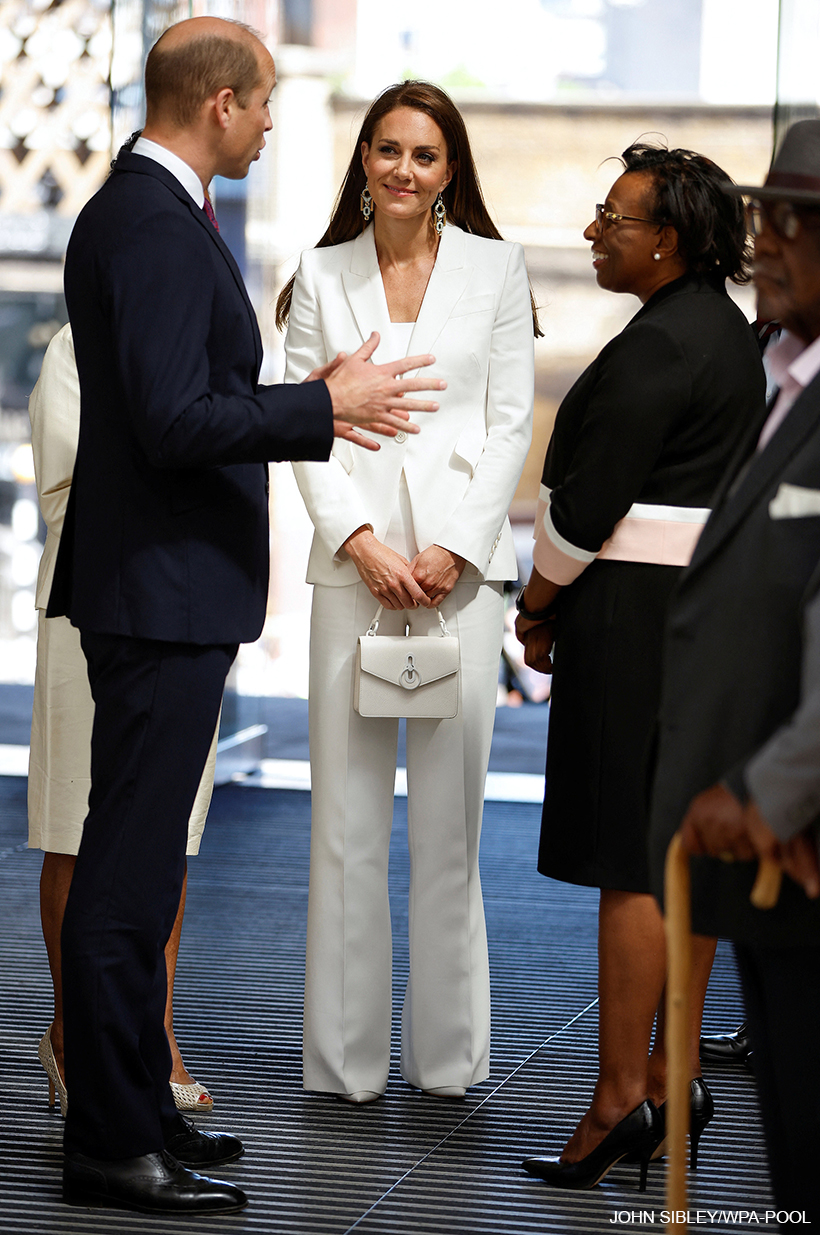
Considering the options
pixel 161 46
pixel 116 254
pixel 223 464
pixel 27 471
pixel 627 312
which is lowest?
pixel 27 471

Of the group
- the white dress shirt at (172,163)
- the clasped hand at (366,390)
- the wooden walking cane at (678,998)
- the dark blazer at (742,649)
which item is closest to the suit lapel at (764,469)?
the dark blazer at (742,649)

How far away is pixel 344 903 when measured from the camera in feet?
10.0

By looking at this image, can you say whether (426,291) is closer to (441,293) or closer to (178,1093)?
(441,293)

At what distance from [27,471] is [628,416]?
5392 millimetres

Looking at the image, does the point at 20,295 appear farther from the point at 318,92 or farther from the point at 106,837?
the point at 106,837

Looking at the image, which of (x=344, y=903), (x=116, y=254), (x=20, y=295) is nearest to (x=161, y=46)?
(x=116, y=254)

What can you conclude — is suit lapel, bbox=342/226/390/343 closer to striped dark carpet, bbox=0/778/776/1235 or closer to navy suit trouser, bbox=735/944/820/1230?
striped dark carpet, bbox=0/778/776/1235

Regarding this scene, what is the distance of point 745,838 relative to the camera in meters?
1.57

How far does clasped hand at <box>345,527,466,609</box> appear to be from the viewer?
292 cm

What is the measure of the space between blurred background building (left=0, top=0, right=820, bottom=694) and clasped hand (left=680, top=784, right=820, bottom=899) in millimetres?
4939

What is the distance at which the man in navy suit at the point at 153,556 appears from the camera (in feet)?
7.70

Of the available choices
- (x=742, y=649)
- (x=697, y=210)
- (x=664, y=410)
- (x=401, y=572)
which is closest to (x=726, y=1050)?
(x=401, y=572)

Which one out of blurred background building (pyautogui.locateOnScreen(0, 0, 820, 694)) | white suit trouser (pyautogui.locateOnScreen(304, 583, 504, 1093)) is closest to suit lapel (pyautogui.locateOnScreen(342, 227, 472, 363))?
white suit trouser (pyautogui.locateOnScreen(304, 583, 504, 1093))

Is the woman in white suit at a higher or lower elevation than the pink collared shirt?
lower
